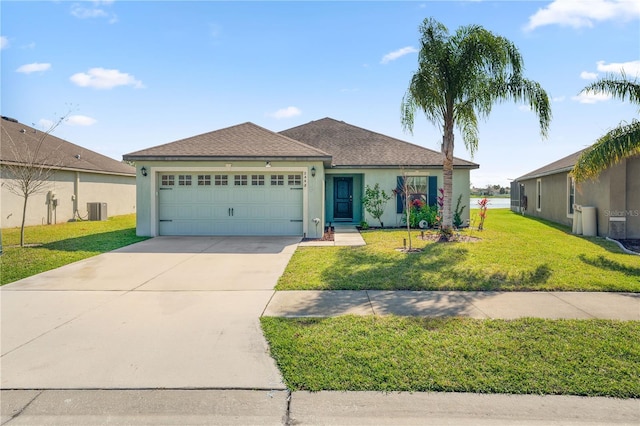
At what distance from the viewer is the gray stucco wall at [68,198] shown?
49.1 feet

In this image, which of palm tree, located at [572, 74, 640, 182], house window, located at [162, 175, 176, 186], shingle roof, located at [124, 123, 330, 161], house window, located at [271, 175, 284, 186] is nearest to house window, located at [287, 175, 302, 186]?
house window, located at [271, 175, 284, 186]

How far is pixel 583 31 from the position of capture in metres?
9.51

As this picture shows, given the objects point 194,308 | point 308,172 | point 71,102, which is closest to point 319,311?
point 194,308

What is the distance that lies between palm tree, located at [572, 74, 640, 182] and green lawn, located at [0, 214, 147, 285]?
44.4ft

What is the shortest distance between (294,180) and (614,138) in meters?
9.33

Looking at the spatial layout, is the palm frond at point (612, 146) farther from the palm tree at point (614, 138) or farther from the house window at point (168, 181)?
the house window at point (168, 181)

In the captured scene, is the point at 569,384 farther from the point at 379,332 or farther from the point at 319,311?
the point at 319,311

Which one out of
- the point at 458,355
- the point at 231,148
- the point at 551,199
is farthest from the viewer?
the point at 551,199

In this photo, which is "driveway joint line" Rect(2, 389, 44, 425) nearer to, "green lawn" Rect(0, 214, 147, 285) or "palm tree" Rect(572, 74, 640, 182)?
"green lawn" Rect(0, 214, 147, 285)

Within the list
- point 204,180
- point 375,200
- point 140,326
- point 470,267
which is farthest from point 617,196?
point 140,326

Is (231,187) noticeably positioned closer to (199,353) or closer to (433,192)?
(433,192)

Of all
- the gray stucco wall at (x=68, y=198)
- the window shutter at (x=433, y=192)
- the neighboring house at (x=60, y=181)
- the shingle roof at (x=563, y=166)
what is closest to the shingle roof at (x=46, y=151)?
the neighboring house at (x=60, y=181)

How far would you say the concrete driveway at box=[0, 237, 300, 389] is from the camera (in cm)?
343

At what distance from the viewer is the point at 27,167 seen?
1229 cm
